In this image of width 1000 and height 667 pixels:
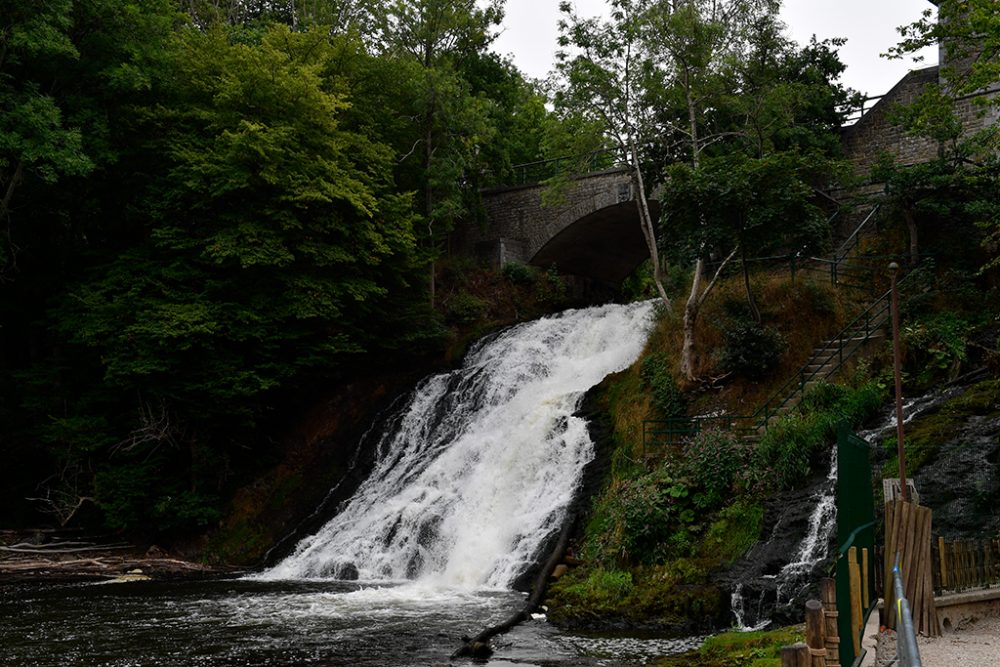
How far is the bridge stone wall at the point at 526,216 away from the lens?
101 feet

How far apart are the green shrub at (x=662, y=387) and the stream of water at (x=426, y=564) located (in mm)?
1709

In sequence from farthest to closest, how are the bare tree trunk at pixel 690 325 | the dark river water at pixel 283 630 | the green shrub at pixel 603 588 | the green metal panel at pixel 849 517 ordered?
the bare tree trunk at pixel 690 325, the green shrub at pixel 603 588, the dark river water at pixel 283 630, the green metal panel at pixel 849 517

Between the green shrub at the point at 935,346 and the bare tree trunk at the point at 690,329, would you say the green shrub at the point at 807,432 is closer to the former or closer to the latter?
the green shrub at the point at 935,346

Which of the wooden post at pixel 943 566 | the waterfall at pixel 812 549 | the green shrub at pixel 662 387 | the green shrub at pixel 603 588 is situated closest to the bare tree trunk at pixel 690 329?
the green shrub at pixel 662 387

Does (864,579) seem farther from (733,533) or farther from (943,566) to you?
(733,533)

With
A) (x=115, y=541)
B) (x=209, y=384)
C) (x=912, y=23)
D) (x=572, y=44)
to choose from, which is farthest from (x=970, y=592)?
(x=115, y=541)

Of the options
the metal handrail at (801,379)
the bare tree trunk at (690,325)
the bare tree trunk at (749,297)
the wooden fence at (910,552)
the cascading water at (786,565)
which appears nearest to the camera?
the wooden fence at (910,552)

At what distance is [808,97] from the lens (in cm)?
2369

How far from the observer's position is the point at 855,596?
254 inches

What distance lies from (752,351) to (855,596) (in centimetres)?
1255

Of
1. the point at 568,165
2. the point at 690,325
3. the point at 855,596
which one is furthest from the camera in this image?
the point at 568,165

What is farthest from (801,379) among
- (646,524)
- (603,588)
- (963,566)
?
(963,566)

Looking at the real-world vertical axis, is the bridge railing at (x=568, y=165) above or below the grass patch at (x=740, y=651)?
above

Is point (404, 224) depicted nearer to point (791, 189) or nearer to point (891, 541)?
point (791, 189)
